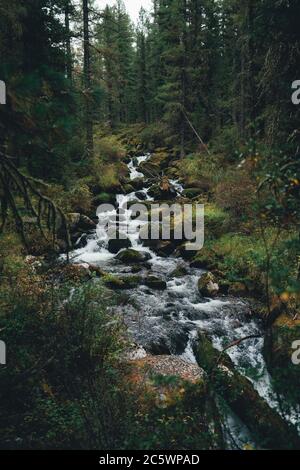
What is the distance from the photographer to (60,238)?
49.2 ft

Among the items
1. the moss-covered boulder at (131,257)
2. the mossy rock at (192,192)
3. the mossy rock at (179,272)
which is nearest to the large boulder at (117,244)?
the moss-covered boulder at (131,257)

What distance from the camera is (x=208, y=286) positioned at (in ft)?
39.2

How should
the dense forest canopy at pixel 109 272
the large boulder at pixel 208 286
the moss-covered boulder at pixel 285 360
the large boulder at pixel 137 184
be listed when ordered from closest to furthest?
1. the dense forest canopy at pixel 109 272
2. the moss-covered boulder at pixel 285 360
3. the large boulder at pixel 208 286
4. the large boulder at pixel 137 184

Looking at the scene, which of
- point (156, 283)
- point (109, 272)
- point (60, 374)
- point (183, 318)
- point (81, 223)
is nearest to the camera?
point (60, 374)

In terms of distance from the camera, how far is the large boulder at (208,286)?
11.9 meters

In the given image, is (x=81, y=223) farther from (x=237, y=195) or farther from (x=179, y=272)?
(x=237, y=195)

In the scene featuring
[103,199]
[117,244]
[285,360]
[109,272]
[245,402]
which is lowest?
[245,402]

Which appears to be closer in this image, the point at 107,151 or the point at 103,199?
the point at 103,199

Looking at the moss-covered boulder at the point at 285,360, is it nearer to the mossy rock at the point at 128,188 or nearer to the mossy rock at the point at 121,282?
the mossy rock at the point at 121,282

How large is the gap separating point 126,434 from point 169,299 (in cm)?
714

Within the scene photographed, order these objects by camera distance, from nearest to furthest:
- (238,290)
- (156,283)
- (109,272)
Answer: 1. (238,290)
2. (156,283)
3. (109,272)

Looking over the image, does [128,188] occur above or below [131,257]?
above

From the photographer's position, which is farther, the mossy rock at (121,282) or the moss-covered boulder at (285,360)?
the mossy rock at (121,282)

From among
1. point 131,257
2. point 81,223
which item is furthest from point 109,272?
point 81,223
